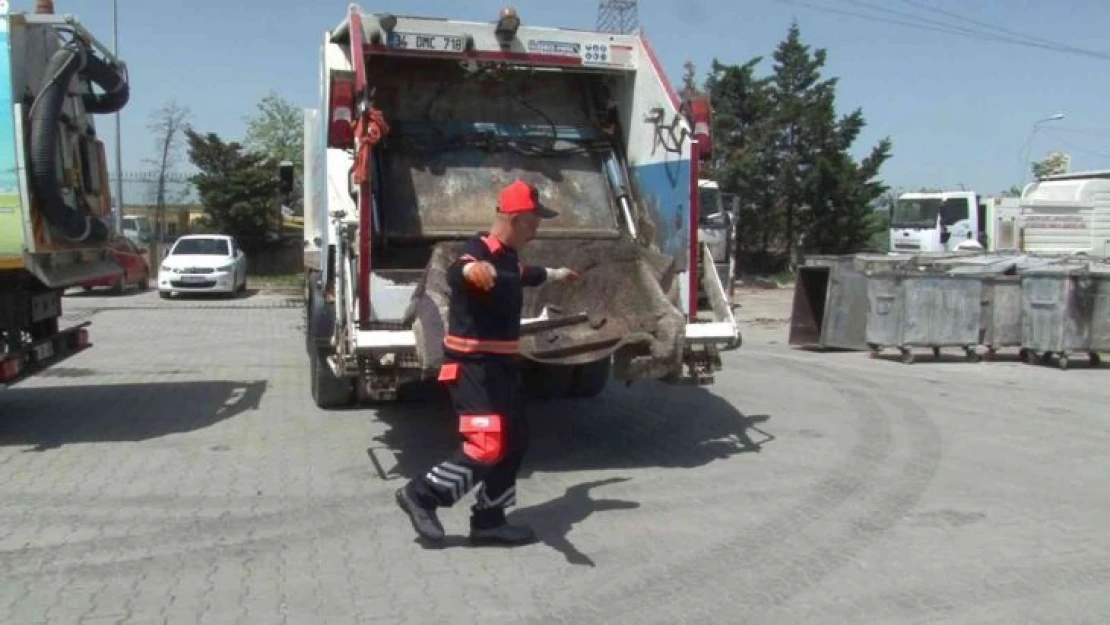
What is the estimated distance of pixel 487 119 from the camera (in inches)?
339

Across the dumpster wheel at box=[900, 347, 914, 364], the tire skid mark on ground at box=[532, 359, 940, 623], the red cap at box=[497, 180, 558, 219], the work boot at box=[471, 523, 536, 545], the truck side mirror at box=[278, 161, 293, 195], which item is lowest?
the tire skid mark on ground at box=[532, 359, 940, 623]

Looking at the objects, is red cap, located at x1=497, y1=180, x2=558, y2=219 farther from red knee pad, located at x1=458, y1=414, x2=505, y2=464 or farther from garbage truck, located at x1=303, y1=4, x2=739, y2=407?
garbage truck, located at x1=303, y1=4, x2=739, y2=407

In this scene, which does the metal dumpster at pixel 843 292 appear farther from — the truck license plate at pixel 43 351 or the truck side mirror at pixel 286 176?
the truck license plate at pixel 43 351

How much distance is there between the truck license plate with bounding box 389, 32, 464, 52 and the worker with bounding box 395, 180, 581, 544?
2.55m

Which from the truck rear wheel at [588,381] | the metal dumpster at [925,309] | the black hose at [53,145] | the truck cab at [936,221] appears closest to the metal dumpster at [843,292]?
the metal dumpster at [925,309]

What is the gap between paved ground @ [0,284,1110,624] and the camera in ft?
15.9

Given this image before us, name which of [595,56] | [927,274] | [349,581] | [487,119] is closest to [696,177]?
[595,56]

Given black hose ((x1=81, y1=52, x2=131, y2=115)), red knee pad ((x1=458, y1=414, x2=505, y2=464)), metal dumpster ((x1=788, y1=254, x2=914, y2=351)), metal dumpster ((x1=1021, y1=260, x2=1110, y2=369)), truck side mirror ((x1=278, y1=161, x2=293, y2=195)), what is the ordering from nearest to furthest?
red knee pad ((x1=458, y1=414, x2=505, y2=464)) < black hose ((x1=81, y1=52, x2=131, y2=115)) < truck side mirror ((x1=278, y1=161, x2=293, y2=195)) < metal dumpster ((x1=1021, y1=260, x2=1110, y2=369)) < metal dumpster ((x1=788, y1=254, x2=914, y2=351))

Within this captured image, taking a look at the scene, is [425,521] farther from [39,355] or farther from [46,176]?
[39,355]

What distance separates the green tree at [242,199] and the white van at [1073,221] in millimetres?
19673

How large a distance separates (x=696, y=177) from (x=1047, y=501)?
120 inches

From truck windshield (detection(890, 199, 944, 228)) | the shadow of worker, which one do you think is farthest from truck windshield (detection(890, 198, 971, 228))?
the shadow of worker

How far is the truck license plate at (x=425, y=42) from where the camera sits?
7.64 meters

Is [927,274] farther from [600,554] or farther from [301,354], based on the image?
[600,554]
